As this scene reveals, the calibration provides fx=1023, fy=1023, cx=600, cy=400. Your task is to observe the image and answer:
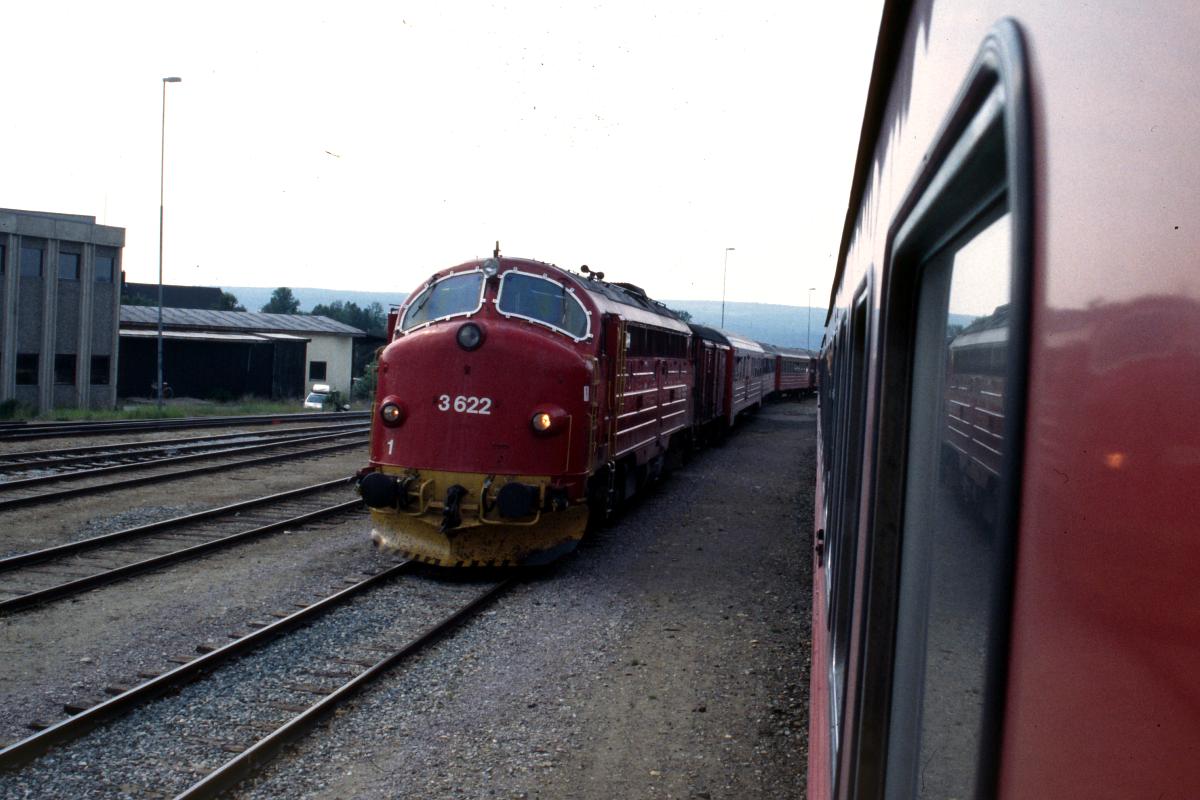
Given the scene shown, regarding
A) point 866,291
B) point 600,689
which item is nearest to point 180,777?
point 600,689

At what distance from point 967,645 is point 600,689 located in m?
6.10

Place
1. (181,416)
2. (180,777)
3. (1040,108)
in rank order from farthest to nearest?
1. (181,416)
2. (180,777)
3. (1040,108)

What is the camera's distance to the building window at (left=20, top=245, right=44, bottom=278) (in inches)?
1421

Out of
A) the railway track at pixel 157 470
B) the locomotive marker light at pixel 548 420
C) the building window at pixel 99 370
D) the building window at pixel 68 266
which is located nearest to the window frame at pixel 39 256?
the building window at pixel 68 266

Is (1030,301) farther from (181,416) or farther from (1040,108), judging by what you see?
(181,416)

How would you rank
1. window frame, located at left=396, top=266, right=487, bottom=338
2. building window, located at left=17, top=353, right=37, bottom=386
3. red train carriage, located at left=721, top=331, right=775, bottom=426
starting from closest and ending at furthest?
window frame, located at left=396, top=266, right=487, bottom=338 → red train carriage, located at left=721, top=331, right=775, bottom=426 → building window, located at left=17, top=353, right=37, bottom=386

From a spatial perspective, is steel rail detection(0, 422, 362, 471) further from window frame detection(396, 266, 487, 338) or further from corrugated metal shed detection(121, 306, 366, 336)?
corrugated metal shed detection(121, 306, 366, 336)

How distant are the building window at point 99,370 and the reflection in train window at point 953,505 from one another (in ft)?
137

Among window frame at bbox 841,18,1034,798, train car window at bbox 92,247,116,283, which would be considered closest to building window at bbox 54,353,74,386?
train car window at bbox 92,247,116,283

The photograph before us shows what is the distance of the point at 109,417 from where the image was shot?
29.1 metres

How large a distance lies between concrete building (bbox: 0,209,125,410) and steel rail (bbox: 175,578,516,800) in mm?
31512

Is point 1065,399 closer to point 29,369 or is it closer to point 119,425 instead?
point 119,425

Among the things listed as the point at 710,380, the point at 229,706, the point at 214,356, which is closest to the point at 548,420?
the point at 229,706

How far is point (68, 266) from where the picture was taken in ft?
124
